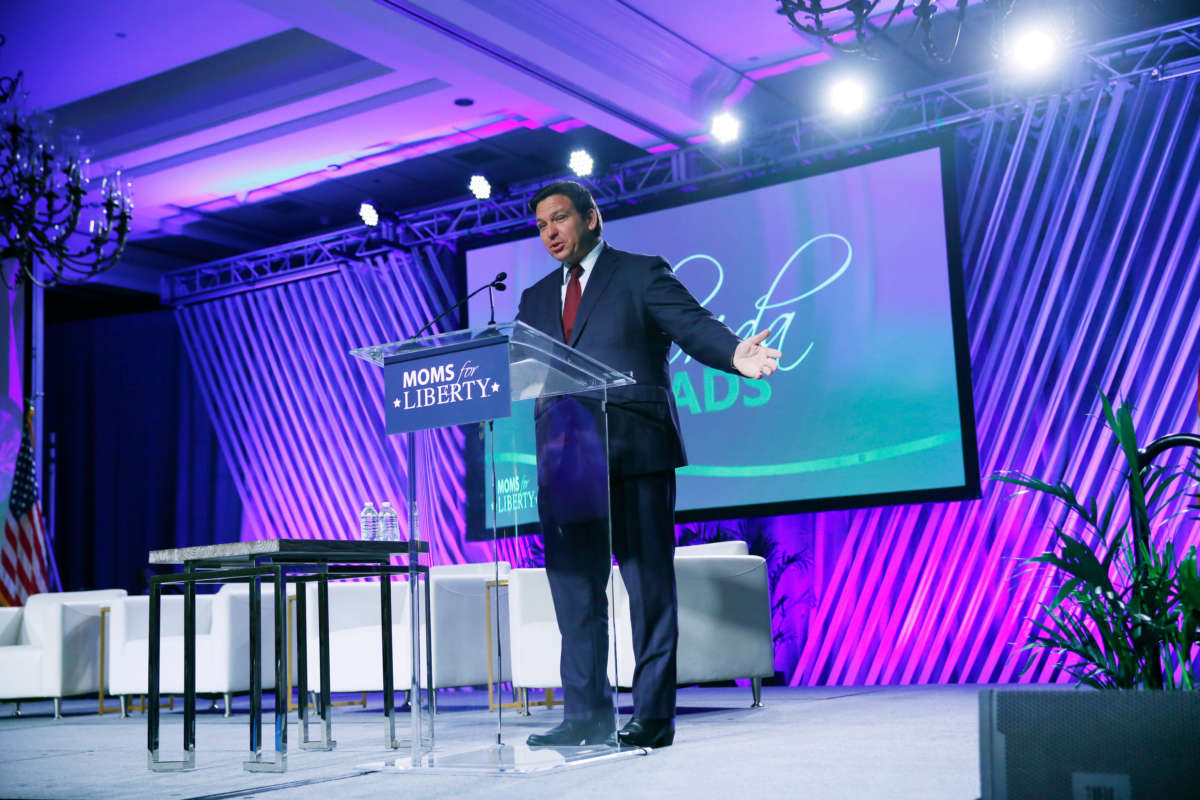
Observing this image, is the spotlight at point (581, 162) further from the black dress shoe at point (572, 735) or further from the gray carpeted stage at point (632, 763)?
the black dress shoe at point (572, 735)

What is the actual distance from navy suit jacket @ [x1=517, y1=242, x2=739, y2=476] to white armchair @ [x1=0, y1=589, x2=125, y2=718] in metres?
4.35

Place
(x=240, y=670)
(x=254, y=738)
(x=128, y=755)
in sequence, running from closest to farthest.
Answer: (x=254, y=738) → (x=128, y=755) → (x=240, y=670)

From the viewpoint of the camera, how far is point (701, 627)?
186 inches

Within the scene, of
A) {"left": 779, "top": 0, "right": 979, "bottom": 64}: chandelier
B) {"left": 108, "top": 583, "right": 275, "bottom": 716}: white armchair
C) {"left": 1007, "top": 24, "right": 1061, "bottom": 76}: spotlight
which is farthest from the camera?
{"left": 1007, "top": 24, "right": 1061, "bottom": 76}: spotlight

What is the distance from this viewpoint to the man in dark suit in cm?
281

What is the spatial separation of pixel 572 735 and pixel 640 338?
961 mm

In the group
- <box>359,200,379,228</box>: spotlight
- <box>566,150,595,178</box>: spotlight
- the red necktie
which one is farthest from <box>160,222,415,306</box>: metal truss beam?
the red necktie

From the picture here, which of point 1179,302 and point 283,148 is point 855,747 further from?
point 283,148

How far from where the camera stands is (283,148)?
757cm

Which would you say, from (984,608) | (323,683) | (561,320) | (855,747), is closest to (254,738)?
(323,683)

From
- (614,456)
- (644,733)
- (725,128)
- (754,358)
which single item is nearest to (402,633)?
(644,733)

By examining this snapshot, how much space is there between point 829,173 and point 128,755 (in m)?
4.74

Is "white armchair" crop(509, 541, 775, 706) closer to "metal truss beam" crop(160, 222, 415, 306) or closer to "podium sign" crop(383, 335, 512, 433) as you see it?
"podium sign" crop(383, 335, 512, 433)

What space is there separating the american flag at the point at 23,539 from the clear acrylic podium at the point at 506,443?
6.32 meters
